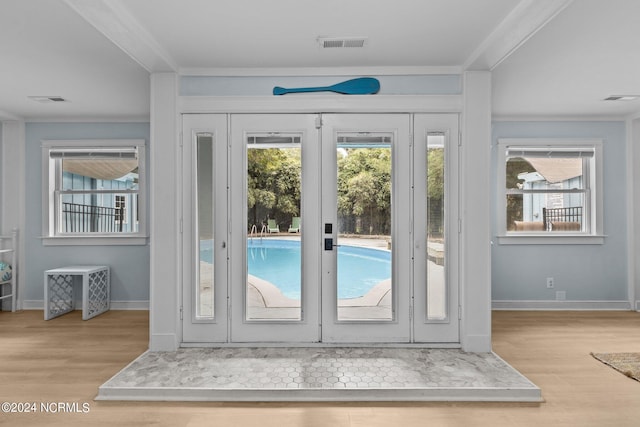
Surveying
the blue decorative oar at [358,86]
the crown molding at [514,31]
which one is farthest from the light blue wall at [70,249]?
the crown molding at [514,31]

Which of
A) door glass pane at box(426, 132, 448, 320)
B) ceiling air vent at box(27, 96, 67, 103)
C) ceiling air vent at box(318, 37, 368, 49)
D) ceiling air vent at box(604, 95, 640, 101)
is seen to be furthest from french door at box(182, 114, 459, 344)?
ceiling air vent at box(604, 95, 640, 101)

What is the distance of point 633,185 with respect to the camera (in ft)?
16.3

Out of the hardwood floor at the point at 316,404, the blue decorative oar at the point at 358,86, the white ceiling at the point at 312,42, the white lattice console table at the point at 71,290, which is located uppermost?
the white ceiling at the point at 312,42

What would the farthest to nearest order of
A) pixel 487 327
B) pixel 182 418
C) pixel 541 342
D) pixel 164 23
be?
pixel 541 342
pixel 487 327
pixel 164 23
pixel 182 418

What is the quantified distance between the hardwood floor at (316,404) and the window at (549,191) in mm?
1300

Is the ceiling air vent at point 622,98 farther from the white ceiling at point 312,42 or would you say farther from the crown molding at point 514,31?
the crown molding at point 514,31

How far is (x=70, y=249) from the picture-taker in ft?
16.6

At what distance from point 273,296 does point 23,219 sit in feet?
12.3

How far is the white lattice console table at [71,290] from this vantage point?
451cm

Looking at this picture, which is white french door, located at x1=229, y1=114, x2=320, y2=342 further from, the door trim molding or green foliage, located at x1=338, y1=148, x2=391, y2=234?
green foliage, located at x1=338, y1=148, x2=391, y2=234

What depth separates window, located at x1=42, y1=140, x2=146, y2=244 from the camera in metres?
5.03

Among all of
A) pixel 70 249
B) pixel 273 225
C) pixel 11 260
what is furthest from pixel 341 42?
pixel 11 260

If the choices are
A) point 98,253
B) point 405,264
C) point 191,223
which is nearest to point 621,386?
point 405,264

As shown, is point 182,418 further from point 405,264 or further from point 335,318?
point 405,264
